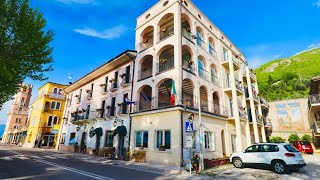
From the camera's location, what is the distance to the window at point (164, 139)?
14773mm

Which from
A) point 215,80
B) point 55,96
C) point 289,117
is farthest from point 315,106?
point 55,96

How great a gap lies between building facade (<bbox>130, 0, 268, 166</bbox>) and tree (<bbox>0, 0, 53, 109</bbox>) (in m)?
9.50

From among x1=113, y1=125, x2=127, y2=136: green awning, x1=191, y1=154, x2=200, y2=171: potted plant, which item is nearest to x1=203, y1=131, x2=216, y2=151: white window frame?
x1=191, y1=154, x2=200, y2=171: potted plant

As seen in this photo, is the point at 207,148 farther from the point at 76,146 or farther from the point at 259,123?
the point at 76,146

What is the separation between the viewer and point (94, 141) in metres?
22.7

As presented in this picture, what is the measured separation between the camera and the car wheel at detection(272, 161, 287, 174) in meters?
10.9

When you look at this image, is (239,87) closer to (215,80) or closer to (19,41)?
(215,80)

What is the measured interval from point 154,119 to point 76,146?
15824 mm

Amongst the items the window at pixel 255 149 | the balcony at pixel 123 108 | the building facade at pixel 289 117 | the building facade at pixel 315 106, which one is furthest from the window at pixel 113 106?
the building facade at pixel 289 117

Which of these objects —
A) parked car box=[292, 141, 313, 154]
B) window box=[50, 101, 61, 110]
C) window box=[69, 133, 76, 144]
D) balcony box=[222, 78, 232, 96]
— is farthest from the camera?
window box=[50, 101, 61, 110]

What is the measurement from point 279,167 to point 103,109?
63.8 feet

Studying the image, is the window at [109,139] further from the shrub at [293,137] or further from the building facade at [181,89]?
the shrub at [293,137]

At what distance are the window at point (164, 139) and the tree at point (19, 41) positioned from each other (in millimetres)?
10501

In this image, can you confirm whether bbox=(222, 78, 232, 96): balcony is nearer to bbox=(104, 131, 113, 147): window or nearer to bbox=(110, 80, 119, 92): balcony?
bbox=(110, 80, 119, 92): balcony
